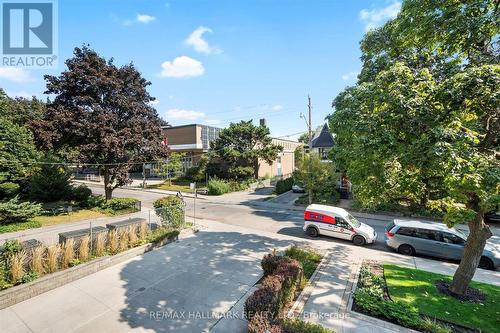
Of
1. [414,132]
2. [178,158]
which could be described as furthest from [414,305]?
[178,158]

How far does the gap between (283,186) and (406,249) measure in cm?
1896

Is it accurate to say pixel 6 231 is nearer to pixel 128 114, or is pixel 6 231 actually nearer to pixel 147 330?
pixel 128 114

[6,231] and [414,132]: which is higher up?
[414,132]

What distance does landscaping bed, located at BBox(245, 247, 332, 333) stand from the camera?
4926 millimetres

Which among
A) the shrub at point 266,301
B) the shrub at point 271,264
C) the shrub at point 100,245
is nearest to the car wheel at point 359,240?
the shrub at point 271,264

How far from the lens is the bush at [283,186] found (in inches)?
1161

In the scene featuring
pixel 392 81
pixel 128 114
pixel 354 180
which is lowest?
pixel 354 180

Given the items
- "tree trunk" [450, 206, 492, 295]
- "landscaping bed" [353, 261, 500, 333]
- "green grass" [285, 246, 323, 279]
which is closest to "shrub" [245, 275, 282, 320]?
"landscaping bed" [353, 261, 500, 333]

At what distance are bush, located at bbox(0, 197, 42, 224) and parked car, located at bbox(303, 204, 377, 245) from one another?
680 inches

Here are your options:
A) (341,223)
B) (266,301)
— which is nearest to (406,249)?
(341,223)

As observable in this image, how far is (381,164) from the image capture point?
6691 millimetres

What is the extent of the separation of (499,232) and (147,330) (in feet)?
68.0

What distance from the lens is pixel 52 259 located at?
325 inches

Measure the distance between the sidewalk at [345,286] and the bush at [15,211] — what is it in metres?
17.3
